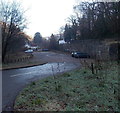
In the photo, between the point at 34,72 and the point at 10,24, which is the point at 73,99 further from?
the point at 10,24

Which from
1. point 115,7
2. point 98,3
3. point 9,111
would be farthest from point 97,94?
point 98,3

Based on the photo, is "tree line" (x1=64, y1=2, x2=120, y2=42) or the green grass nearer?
the green grass

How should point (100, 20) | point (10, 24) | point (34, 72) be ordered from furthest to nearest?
point (100, 20)
point (10, 24)
point (34, 72)

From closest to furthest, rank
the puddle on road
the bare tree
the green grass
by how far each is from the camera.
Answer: the green grass → the puddle on road → the bare tree

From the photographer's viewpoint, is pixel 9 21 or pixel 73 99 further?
pixel 9 21

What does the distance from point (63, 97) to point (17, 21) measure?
→ 921 inches

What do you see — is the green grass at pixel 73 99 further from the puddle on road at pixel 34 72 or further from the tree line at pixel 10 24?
the tree line at pixel 10 24

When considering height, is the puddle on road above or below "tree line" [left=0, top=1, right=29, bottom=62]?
below

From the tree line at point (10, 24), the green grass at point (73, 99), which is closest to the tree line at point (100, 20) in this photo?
the tree line at point (10, 24)

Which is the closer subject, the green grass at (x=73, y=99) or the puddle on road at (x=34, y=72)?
the green grass at (x=73, y=99)

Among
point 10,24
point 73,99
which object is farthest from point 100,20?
point 73,99

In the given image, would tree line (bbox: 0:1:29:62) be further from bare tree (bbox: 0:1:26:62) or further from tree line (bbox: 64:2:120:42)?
tree line (bbox: 64:2:120:42)

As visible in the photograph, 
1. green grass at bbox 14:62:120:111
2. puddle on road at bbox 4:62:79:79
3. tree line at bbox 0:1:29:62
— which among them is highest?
tree line at bbox 0:1:29:62

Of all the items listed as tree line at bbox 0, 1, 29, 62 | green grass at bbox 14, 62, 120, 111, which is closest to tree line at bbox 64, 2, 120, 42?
tree line at bbox 0, 1, 29, 62
